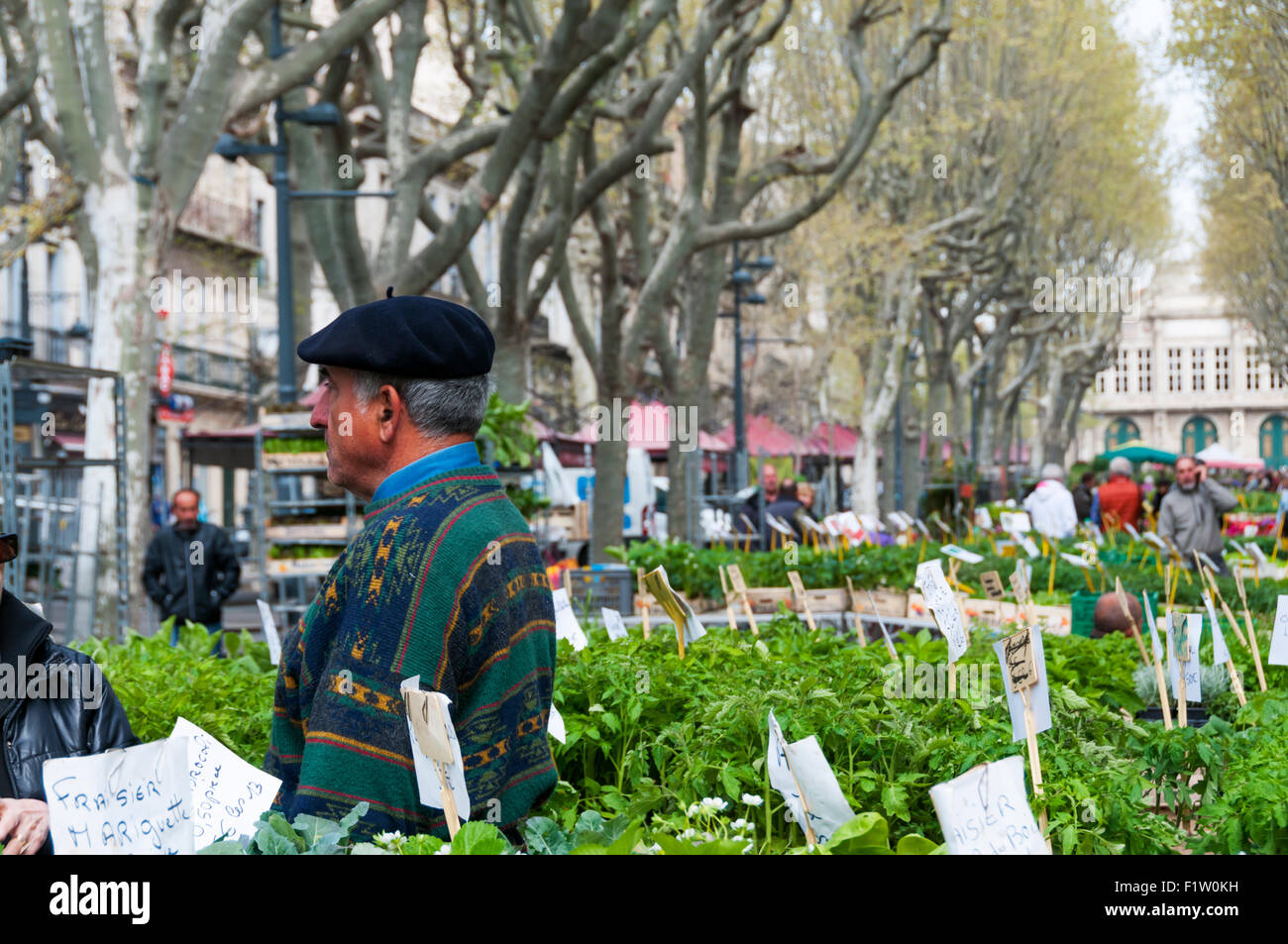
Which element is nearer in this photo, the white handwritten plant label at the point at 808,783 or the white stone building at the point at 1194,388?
the white handwritten plant label at the point at 808,783

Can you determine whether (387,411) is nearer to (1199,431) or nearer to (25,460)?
(25,460)

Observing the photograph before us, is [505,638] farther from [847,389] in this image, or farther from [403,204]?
[847,389]

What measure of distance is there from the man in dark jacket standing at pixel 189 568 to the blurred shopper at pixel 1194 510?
7.11 m

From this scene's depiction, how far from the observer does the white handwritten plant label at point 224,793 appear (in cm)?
261

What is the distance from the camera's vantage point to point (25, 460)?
7680 mm

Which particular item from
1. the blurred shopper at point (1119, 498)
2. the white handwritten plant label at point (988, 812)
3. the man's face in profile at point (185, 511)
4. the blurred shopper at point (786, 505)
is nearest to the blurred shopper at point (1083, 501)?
the blurred shopper at point (1119, 498)

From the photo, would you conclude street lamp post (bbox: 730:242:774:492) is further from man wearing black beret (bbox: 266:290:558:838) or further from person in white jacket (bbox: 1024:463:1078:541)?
man wearing black beret (bbox: 266:290:558:838)

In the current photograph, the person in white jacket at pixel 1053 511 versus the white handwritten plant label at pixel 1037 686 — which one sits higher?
the white handwritten plant label at pixel 1037 686

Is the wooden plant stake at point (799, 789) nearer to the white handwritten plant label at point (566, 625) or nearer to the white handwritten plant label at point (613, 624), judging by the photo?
the white handwritten plant label at point (566, 625)

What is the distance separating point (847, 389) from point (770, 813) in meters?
56.4

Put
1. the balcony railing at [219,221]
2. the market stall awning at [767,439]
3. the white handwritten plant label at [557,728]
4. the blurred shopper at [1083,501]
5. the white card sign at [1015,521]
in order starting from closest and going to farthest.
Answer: the white handwritten plant label at [557,728] → the white card sign at [1015,521] → the blurred shopper at [1083,501] → the market stall awning at [767,439] → the balcony railing at [219,221]

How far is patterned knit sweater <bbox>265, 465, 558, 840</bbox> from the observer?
2445mm

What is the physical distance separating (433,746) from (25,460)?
6143mm
